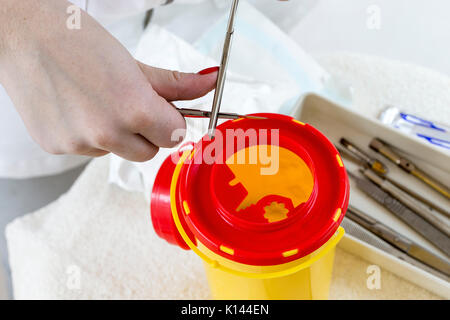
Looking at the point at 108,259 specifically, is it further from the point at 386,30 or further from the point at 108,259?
the point at 386,30

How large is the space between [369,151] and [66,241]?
16.4 inches

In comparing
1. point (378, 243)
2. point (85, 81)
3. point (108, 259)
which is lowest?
point (108, 259)

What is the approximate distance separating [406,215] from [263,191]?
8.7 inches

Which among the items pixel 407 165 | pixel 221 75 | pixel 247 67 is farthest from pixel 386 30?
pixel 221 75

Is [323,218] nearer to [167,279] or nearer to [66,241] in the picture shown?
[167,279]

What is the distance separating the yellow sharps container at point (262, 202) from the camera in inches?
11.5

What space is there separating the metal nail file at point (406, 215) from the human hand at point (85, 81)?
25 centimetres

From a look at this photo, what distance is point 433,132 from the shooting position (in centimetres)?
52

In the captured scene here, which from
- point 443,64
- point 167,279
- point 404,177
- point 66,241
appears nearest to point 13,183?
point 66,241

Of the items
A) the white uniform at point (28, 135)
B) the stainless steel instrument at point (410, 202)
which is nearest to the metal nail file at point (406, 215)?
the stainless steel instrument at point (410, 202)

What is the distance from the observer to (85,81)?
30 cm

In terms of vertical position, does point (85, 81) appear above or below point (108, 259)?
above

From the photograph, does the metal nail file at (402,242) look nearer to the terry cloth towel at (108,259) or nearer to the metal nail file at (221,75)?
the terry cloth towel at (108,259)
